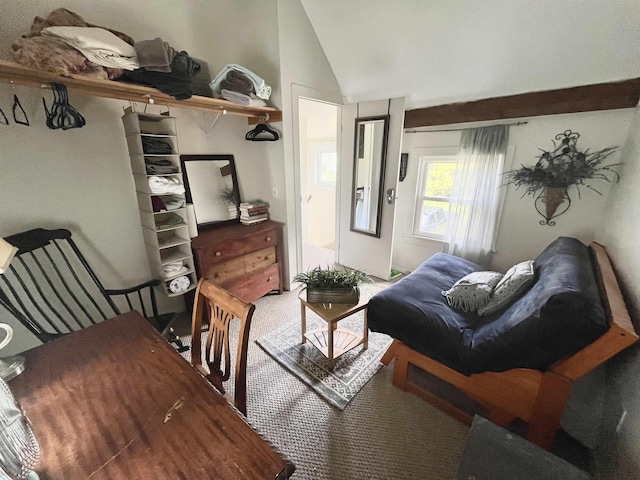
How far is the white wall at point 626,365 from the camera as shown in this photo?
3.36 feet

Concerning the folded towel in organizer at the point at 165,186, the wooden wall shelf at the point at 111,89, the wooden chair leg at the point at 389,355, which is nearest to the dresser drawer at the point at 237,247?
the folded towel in organizer at the point at 165,186

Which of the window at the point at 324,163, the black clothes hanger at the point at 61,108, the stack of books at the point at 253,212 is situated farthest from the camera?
the window at the point at 324,163

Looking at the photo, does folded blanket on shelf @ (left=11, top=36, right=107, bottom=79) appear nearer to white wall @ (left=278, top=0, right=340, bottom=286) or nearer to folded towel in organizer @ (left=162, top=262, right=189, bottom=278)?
folded towel in organizer @ (left=162, top=262, right=189, bottom=278)

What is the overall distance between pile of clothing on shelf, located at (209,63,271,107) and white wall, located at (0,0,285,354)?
292 mm

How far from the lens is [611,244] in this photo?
173 centimetres

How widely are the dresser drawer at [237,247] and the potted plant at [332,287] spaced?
78 cm

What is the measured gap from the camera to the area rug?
5.67ft

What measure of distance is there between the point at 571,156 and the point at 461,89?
1.07 m

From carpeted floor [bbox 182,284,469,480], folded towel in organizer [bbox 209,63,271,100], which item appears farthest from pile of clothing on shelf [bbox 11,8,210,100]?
carpeted floor [bbox 182,284,469,480]

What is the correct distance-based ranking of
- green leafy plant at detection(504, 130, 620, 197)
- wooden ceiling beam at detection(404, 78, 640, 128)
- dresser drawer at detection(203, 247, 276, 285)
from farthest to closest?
1. dresser drawer at detection(203, 247, 276, 285)
2. green leafy plant at detection(504, 130, 620, 197)
3. wooden ceiling beam at detection(404, 78, 640, 128)

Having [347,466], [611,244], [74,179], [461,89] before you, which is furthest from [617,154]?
[74,179]

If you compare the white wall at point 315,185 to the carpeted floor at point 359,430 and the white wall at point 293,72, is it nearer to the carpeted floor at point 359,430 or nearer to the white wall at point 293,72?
the white wall at point 293,72

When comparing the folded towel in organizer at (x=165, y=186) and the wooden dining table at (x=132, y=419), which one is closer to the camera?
the wooden dining table at (x=132, y=419)

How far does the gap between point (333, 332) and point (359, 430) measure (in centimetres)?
61
